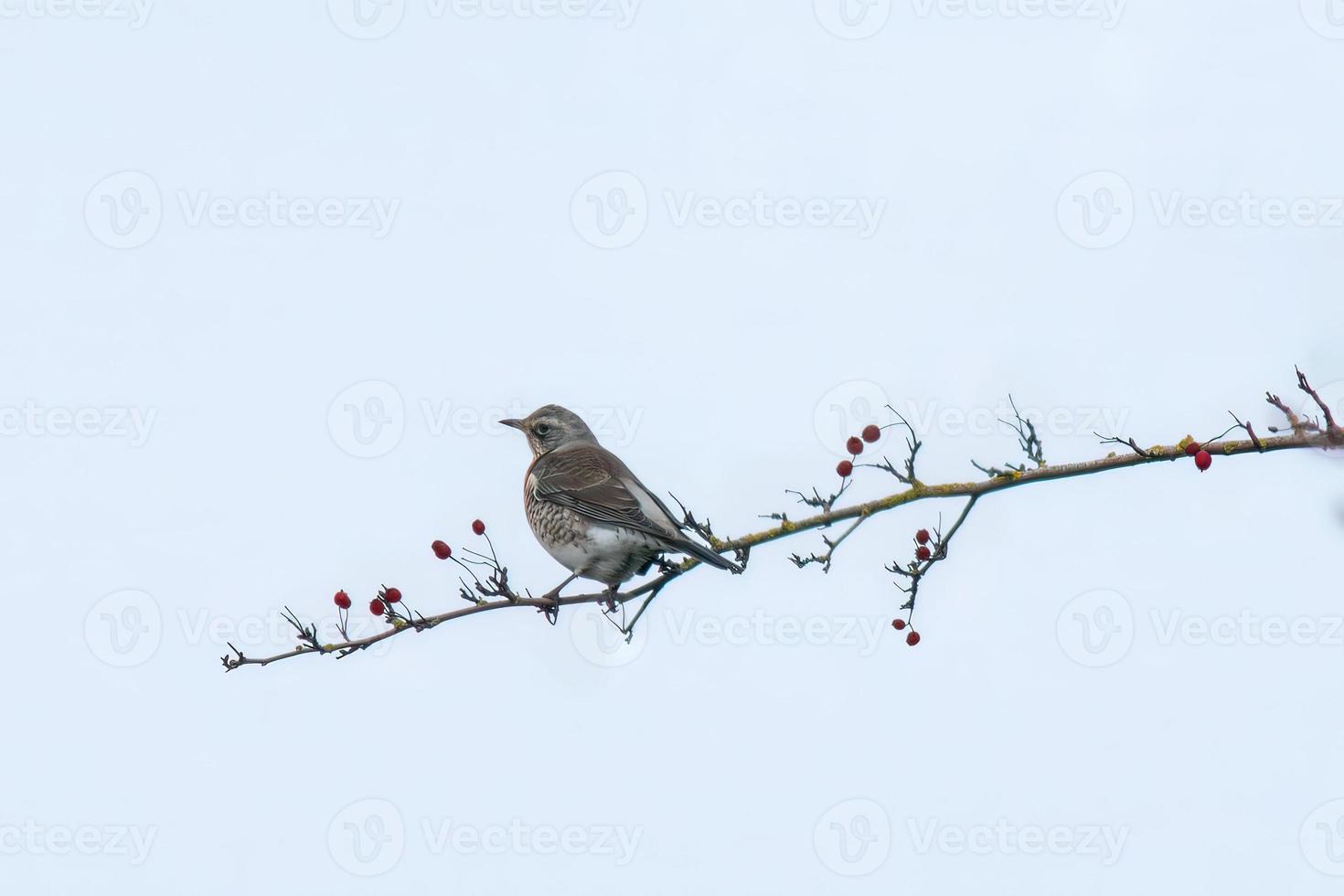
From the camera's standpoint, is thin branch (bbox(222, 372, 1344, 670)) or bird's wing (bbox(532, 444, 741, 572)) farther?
bird's wing (bbox(532, 444, 741, 572))

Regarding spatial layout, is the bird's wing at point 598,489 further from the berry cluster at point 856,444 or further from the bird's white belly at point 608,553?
the berry cluster at point 856,444

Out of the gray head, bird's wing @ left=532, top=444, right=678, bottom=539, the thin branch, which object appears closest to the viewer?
the thin branch

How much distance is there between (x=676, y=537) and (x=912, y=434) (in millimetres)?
2706

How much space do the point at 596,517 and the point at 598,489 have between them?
1.39 ft

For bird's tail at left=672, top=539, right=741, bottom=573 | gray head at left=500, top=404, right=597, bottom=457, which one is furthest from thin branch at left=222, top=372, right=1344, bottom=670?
gray head at left=500, top=404, right=597, bottom=457

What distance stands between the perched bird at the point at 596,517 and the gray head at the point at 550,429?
0.35 m

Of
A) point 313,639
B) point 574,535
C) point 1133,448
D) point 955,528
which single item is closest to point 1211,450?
point 1133,448

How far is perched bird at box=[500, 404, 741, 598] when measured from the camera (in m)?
9.33

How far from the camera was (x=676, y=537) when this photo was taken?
8.74 metres

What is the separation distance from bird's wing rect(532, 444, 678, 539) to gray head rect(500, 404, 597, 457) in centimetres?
27

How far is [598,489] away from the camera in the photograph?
1002cm

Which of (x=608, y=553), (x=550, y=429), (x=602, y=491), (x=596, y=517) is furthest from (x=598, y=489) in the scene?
(x=550, y=429)

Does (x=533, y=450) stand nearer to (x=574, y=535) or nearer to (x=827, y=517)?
(x=574, y=535)

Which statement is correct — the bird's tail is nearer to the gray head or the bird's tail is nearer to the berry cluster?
the berry cluster
